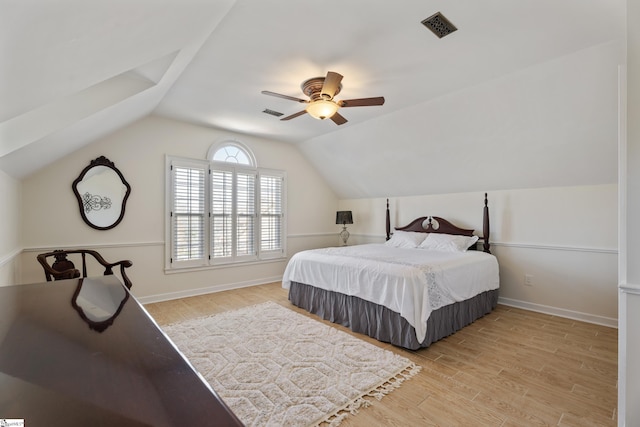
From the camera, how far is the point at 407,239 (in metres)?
5.07

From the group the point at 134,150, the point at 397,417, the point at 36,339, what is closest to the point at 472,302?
the point at 397,417

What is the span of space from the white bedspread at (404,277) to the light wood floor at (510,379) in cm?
41

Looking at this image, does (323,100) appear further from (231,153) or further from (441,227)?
(441,227)

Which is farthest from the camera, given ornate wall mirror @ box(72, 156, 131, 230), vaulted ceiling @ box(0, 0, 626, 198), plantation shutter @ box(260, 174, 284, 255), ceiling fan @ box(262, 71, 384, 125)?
plantation shutter @ box(260, 174, 284, 255)

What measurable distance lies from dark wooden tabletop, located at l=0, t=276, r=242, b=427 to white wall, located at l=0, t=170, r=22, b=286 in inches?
87.7

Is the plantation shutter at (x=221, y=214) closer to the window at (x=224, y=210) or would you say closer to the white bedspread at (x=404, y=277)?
the window at (x=224, y=210)

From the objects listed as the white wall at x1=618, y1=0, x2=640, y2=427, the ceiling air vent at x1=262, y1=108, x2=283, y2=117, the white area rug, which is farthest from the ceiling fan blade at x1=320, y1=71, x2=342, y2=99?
the white area rug

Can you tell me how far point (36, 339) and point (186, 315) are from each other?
326cm

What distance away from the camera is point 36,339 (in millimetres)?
912

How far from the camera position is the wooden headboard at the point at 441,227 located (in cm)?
448

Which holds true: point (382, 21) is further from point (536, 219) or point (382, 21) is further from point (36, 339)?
point (536, 219)

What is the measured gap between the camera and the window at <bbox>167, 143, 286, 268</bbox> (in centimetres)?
470

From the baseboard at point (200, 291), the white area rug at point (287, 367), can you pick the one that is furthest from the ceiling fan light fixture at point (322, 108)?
the baseboard at point (200, 291)

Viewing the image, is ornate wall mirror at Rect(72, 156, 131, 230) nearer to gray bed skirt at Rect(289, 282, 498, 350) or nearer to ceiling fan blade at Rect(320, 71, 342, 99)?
gray bed skirt at Rect(289, 282, 498, 350)
